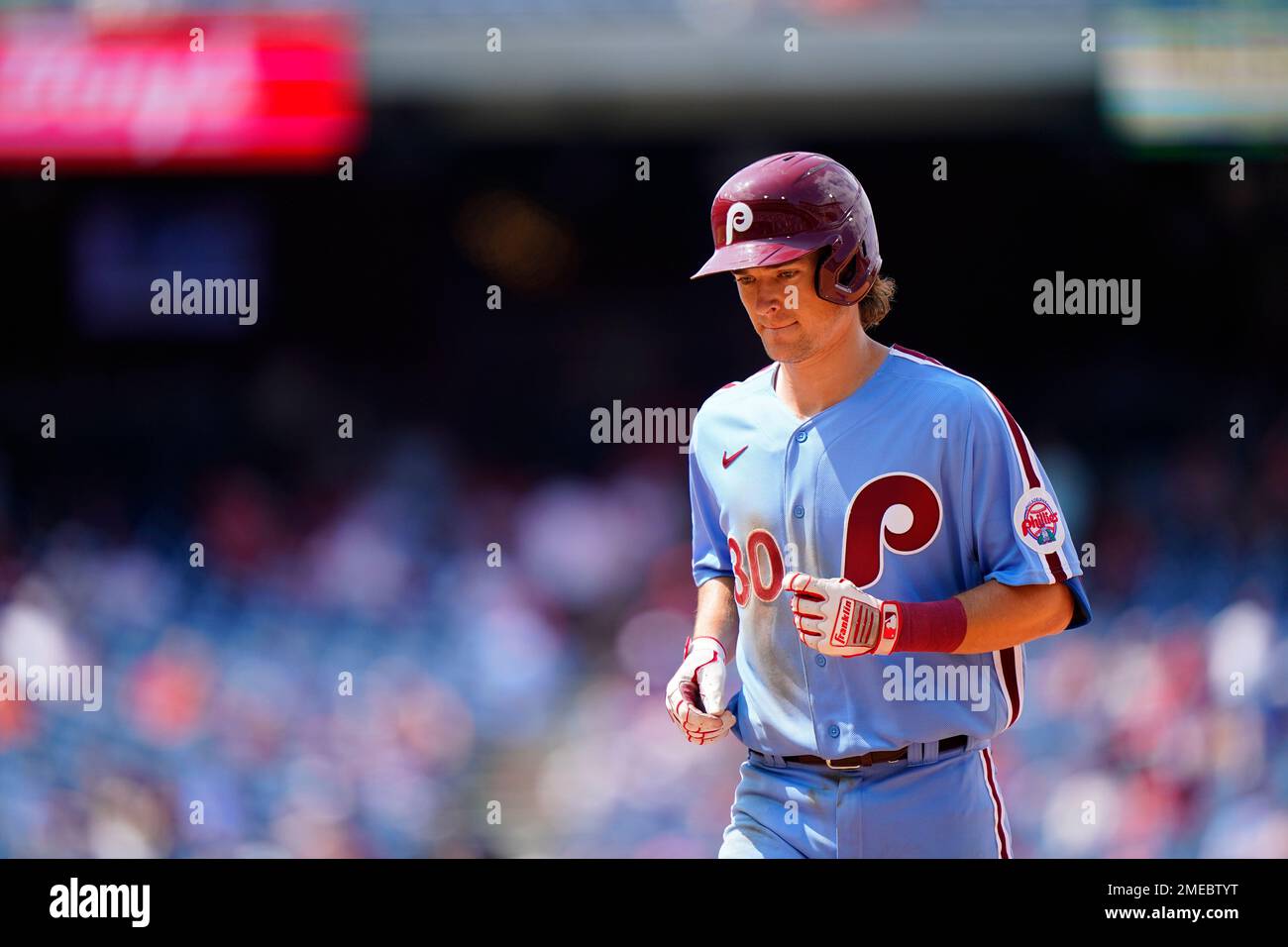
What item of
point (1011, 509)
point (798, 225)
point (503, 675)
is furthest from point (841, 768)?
point (503, 675)

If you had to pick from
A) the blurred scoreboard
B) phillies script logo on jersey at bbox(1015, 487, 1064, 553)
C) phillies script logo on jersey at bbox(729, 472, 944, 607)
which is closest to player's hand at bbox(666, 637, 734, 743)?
phillies script logo on jersey at bbox(729, 472, 944, 607)

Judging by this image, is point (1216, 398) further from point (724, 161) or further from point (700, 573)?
point (700, 573)

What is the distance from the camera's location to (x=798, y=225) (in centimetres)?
273

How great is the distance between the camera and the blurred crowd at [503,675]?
5.26 metres

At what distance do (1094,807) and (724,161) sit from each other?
256cm

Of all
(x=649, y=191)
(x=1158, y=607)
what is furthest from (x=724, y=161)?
(x=1158, y=607)

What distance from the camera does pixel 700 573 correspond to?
3004 mm

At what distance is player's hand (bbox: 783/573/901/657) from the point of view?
2.49 metres

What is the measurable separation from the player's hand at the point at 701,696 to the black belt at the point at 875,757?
17 cm

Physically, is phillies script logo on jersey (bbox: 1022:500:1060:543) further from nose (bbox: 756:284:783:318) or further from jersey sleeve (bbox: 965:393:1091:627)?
nose (bbox: 756:284:783:318)

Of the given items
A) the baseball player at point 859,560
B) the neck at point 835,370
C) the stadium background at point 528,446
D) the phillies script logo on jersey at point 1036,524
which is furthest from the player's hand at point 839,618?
the stadium background at point 528,446

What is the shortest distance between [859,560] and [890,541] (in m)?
0.06

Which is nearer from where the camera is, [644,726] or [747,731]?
[747,731]

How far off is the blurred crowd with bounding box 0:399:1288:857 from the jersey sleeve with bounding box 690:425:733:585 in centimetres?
224
